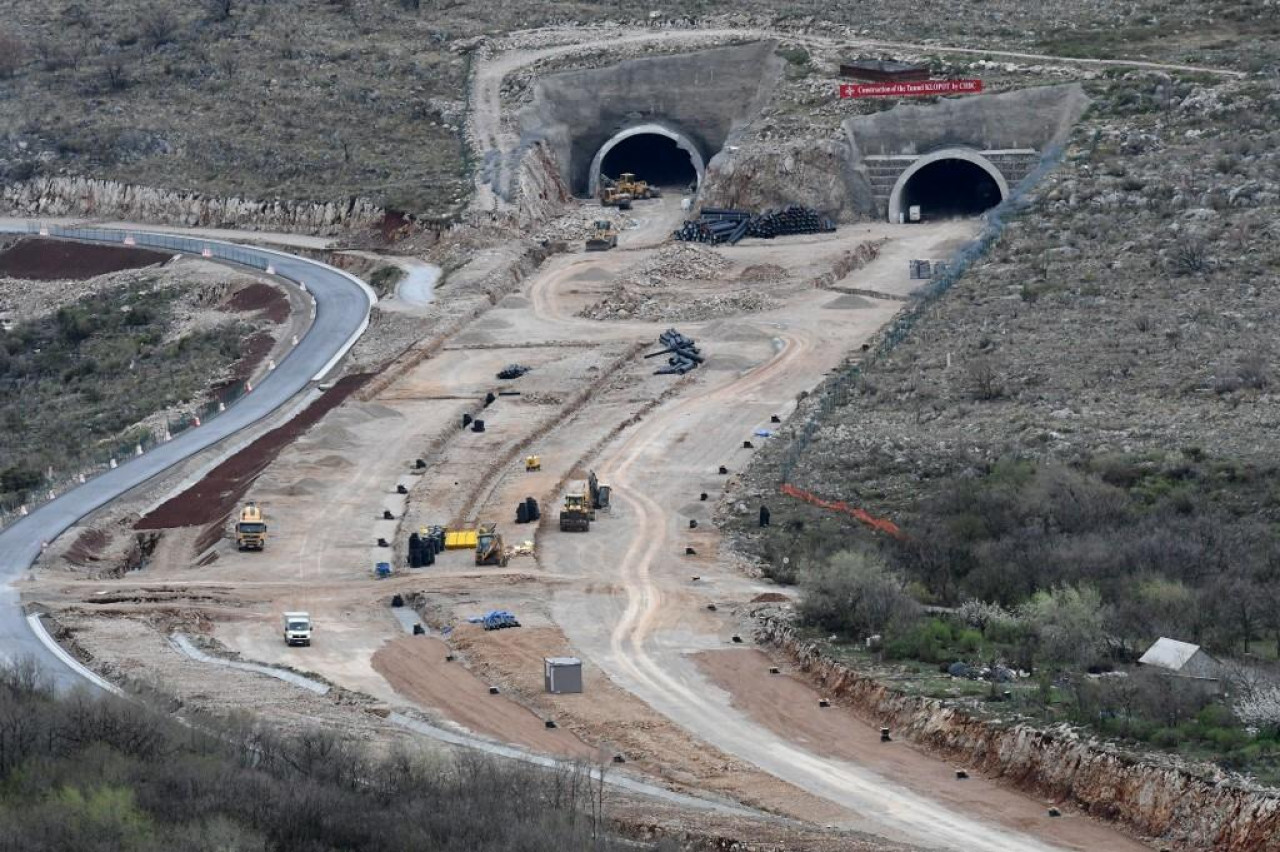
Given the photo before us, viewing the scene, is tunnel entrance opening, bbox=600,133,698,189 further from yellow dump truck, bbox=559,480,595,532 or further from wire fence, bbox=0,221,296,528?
yellow dump truck, bbox=559,480,595,532

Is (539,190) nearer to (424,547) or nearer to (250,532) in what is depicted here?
(250,532)

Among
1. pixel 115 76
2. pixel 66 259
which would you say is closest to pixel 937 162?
pixel 66 259

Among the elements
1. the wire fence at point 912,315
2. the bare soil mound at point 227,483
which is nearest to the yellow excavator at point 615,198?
the wire fence at point 912,315

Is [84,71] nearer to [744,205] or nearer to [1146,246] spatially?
[744,205]

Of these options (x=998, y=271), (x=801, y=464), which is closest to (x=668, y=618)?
(x=801, y=464)

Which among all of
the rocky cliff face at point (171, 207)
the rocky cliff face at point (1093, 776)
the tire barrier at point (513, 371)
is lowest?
the rocky cliff face at point (1093, 776)

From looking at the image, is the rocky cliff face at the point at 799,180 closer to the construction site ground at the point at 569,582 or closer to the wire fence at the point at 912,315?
the wire fence at the point at 912,315
